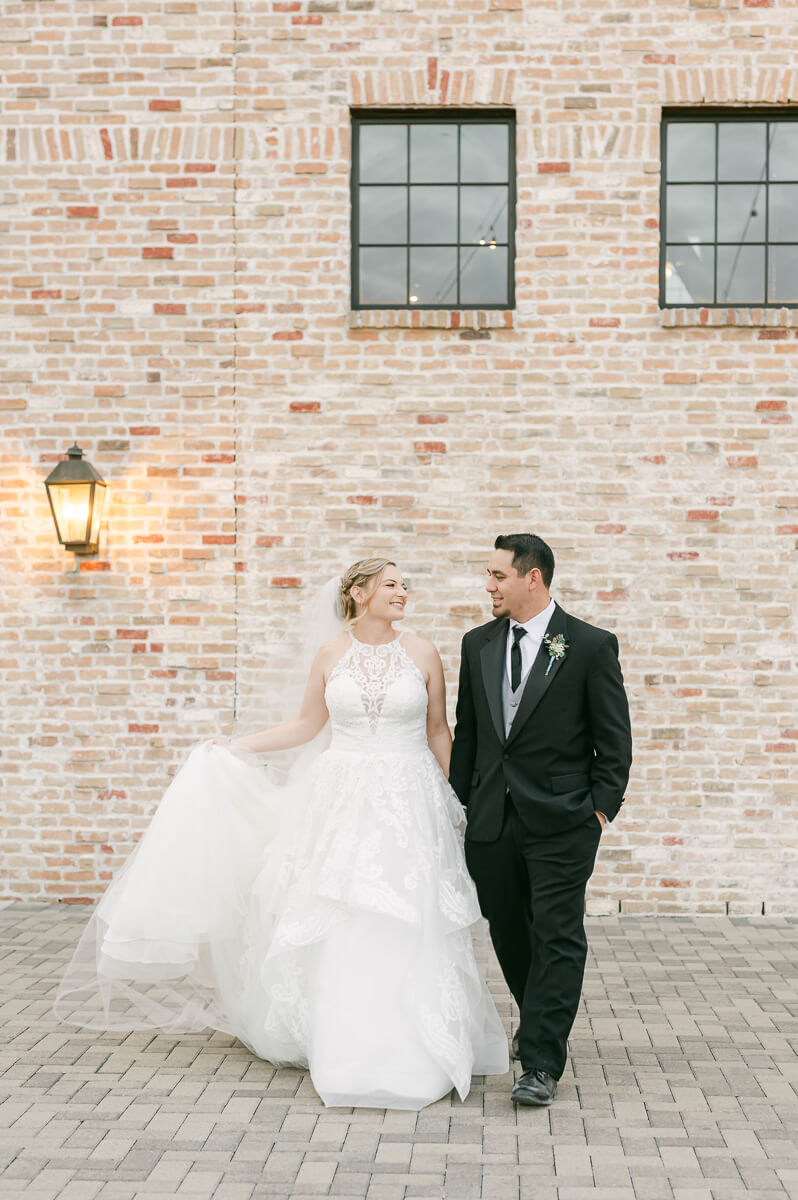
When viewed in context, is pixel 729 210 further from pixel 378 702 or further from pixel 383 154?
pixel 378 702

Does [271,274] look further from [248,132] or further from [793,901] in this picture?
[793,901]

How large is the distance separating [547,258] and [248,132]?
6.31 ft

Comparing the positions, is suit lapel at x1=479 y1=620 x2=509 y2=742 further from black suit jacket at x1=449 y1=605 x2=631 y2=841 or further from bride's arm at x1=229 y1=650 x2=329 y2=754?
bride's arm at x1=229 y1=650 x2=329 y2=754

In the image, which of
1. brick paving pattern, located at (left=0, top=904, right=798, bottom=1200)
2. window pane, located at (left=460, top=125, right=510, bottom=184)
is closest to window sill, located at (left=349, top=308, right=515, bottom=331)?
window pane, located at (left=460, top=125, right=510, bottom=184)

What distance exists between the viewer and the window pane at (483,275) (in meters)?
7.55

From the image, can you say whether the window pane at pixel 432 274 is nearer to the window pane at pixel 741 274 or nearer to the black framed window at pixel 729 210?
the black framed window at pixel 729 210

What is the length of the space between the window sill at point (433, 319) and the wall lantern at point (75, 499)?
1.79 m

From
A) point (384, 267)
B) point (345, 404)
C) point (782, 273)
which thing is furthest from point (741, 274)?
point (345, 404)

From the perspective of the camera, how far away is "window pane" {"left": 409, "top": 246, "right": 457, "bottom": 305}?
7570 millimetres

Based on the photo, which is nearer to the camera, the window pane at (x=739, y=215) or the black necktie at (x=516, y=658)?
the black necktie at (x=516, y=658)

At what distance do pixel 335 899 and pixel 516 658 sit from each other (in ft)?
3.71

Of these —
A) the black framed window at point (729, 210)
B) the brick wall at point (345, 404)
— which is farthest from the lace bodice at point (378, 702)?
the black framed window at point (729, 210)

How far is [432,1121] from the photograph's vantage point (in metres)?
4.27

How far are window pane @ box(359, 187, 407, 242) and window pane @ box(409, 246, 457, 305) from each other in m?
0.17
